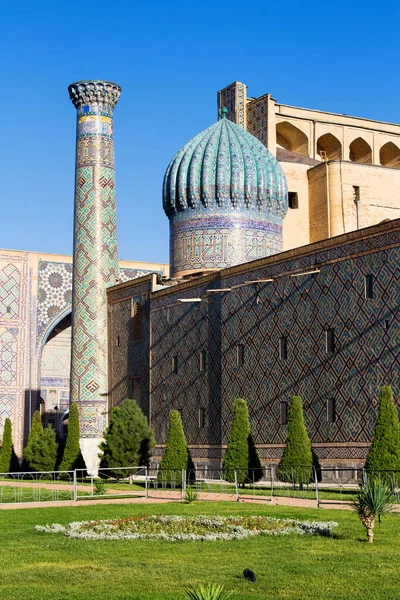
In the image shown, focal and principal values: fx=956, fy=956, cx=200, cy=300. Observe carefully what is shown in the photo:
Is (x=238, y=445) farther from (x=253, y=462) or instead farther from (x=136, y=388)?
(x=136, y=388)

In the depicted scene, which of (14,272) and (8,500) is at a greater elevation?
(14,272)

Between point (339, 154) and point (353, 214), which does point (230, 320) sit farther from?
point (339, 154)

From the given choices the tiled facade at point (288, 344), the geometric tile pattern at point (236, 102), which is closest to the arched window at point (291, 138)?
the geometric tile pattern at point (236, 102)

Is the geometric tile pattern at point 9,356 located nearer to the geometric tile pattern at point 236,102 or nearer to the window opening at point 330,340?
the geometric tile pattern at point 236,102

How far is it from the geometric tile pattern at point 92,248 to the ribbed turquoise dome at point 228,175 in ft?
5.44

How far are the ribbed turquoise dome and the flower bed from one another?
40.7ft

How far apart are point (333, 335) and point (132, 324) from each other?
7.71 m

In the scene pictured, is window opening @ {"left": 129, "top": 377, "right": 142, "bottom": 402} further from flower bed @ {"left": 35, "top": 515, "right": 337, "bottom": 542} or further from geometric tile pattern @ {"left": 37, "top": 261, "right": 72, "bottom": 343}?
flower bed @ {"left": 35, "top": 515, "right": 337, "bottom": 542}

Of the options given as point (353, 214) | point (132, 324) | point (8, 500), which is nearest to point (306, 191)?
point (353, 214)

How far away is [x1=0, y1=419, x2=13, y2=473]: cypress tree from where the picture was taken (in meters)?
23.3

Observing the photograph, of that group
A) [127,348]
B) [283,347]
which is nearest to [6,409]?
[127,348]

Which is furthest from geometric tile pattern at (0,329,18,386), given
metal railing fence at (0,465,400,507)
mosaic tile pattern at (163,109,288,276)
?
metal railing fence at (0,465,400,507)

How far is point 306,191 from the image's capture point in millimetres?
21969

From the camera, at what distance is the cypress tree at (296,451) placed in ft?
46.3
